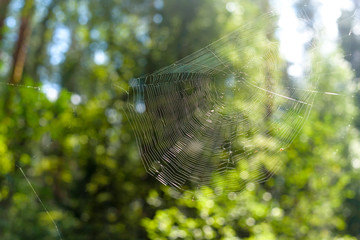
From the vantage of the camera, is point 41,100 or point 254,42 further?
point 41,100

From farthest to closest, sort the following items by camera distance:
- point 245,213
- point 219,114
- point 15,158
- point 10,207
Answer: point 10,207 → point 15,158 → point 245,213 → point 219,114

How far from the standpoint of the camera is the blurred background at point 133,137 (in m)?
3.65

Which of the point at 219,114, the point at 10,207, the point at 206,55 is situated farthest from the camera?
the point at 10,207

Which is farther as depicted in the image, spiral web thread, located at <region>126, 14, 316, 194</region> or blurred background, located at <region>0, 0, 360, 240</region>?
blurred background, located at <region>0, 0, 360, 240</region>

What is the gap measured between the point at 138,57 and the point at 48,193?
2749mm

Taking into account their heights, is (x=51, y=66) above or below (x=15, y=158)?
above

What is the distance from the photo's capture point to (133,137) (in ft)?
24.1

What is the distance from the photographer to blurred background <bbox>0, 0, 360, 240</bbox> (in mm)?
3652

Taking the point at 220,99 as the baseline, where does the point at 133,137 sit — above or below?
below

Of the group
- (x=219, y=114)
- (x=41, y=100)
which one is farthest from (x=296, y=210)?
(x=41, y=100)

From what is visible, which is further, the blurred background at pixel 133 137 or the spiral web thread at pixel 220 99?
the blurred background at pixel 133 137

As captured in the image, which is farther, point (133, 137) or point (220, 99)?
point (133, 137)

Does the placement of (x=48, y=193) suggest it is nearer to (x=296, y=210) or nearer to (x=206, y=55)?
(x=296, y=210)

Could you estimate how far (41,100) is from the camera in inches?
155
